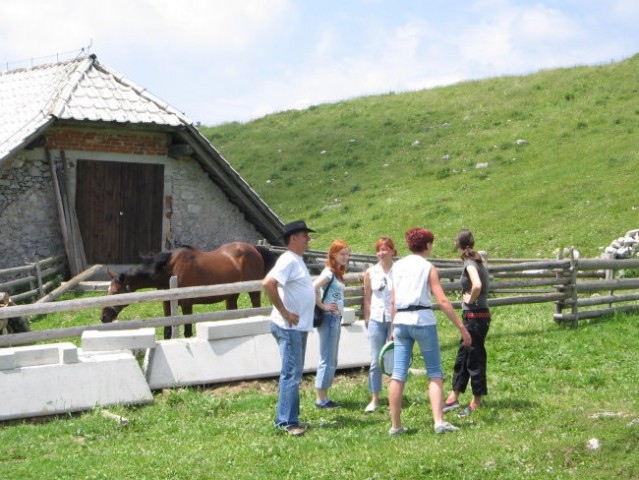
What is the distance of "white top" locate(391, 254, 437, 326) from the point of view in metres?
7.51

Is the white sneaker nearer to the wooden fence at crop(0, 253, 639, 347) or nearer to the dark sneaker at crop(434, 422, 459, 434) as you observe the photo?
the dark sneaker at crop(434, 422, 459, 434)

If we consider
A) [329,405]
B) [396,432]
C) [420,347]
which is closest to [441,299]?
[420,347]

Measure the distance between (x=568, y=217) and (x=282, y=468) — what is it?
16.8m

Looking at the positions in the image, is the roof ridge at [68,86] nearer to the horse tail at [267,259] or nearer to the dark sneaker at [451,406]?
the horse tail at [267,259]

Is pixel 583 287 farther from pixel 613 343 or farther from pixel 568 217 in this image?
pixel 568 217

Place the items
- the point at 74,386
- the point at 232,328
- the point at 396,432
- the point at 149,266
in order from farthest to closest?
the point at 149,266 < the point at 232,328 < the point at 74,386 < the point at 396,432

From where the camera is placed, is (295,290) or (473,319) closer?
(295,290)

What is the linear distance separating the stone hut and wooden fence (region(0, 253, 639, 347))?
5.32 m

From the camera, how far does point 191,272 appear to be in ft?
44.2

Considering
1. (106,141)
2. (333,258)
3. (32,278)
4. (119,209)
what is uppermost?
(106,141)

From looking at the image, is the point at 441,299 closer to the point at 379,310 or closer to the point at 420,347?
the point at 420,347

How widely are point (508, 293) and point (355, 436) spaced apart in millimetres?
10273

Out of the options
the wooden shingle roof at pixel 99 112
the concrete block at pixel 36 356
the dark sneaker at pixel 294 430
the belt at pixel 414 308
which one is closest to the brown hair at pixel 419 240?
the belt at pixel 414 308

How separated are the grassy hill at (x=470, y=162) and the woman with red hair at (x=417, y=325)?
42.7 feet
